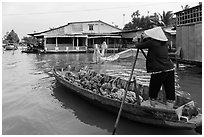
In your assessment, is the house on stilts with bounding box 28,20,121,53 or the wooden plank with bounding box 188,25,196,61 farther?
the house on stilts with bounding box 28,20,121,53

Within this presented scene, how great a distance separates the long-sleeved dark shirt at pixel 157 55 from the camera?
4.14 metres

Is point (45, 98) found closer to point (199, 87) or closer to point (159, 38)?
point (159, 38)

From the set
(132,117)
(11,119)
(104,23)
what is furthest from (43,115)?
(104,23)

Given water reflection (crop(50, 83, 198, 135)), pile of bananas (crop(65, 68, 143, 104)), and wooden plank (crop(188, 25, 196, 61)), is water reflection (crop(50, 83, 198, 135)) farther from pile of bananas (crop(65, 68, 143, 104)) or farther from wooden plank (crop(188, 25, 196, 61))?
wooden plank (crop(188, 25, 196, 61))

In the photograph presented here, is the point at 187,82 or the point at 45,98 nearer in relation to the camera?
the point at 45,98

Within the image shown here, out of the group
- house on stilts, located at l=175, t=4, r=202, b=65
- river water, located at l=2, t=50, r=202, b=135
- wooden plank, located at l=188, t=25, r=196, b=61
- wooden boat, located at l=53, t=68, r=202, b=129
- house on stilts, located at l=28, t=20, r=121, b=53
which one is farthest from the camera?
house on stilts, located at l=28, t=20, r=121, b=53

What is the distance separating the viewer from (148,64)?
430 centimetres

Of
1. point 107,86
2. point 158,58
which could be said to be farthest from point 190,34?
point 158,58

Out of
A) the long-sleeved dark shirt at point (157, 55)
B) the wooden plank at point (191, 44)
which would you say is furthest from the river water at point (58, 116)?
the wooden plank at point (191, 44)

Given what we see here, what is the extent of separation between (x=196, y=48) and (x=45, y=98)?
7.60 meters

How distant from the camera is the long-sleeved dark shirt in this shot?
4.14 meters

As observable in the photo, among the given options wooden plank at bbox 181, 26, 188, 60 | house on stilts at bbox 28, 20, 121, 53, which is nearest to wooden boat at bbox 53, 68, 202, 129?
wooden plank at bbox 181, 26, 188, 60

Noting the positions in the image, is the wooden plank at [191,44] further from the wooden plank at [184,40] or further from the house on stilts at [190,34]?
the wooden plank at [184,40]

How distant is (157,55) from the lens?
4160mm
